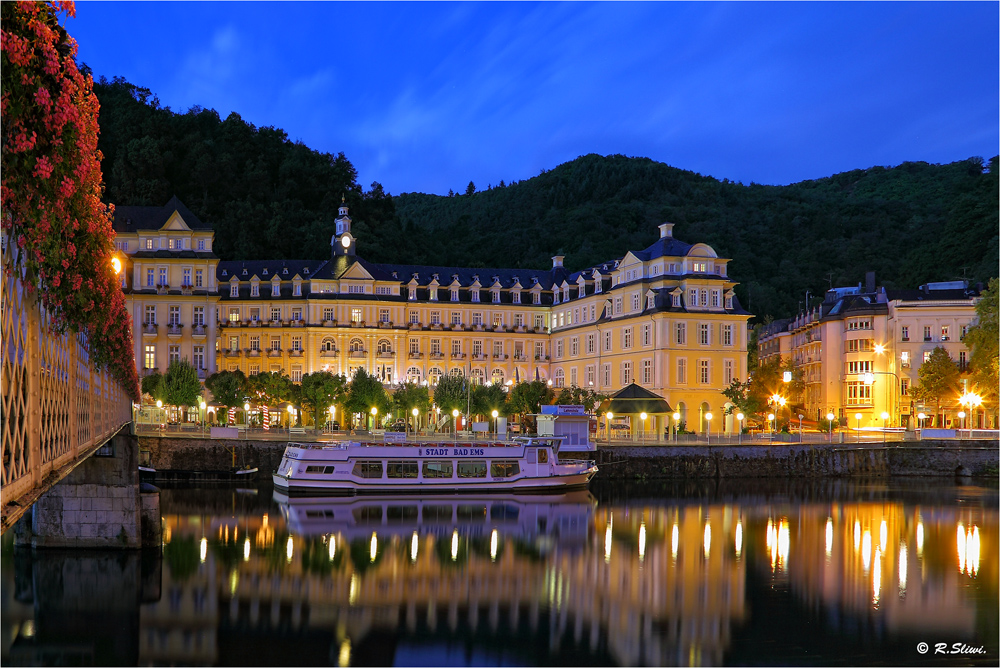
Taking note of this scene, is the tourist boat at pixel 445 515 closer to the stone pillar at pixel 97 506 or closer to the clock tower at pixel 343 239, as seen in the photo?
the stone pillar at pixel 97 506

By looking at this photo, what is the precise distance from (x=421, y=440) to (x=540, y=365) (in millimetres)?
35427

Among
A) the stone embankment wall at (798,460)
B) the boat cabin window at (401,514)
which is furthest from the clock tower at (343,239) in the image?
the boat cabin window at (401,514)

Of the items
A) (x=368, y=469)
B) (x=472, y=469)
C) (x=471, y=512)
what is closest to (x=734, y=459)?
(x=472, y=469)

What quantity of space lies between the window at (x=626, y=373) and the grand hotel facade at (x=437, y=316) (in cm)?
17

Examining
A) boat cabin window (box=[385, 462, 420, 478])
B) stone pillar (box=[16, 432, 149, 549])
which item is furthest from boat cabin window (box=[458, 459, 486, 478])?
stone pillar (box=[16, 432, 149, 549])

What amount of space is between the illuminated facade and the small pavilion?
1929 centimetres

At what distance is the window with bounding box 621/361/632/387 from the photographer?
276ft

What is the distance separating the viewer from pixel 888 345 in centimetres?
8750

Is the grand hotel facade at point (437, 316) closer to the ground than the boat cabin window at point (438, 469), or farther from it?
farther from it

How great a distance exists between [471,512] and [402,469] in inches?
312

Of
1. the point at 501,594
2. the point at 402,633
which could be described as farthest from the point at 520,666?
the point at 501,594

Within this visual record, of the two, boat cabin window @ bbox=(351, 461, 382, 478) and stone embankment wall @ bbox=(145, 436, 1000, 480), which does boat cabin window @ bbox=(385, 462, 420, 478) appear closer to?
boat cabin window @ bbox=(351, 461, 382, 478)

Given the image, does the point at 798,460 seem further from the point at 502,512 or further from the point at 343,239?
the point at 343,239

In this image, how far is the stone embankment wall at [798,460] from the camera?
6600 cm
